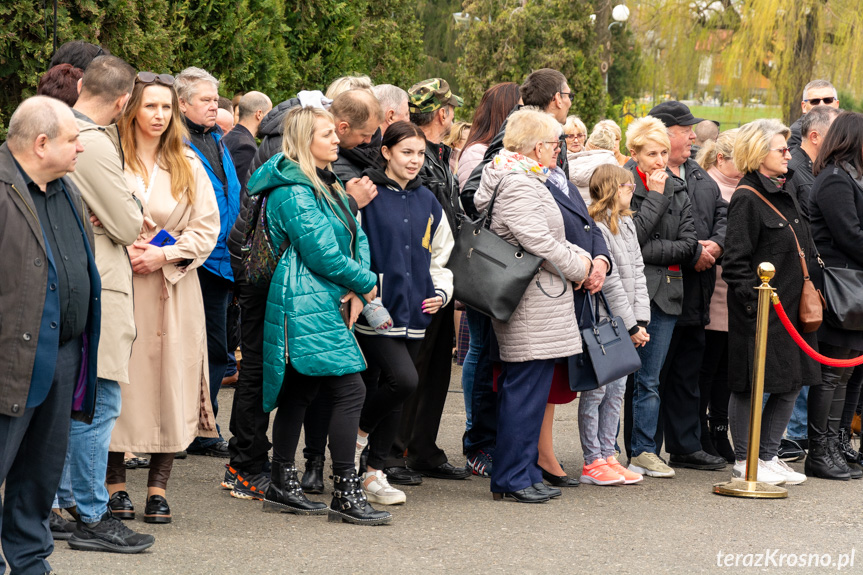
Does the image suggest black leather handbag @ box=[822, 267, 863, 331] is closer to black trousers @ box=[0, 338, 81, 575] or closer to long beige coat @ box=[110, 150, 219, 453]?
long beige coat @ box=[110, 150, 219, 453]

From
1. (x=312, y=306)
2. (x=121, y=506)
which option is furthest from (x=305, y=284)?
(x=121, y=506)

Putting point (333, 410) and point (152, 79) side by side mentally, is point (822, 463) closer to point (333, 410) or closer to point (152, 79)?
point (333, 410)

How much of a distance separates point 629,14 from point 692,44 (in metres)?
2.41

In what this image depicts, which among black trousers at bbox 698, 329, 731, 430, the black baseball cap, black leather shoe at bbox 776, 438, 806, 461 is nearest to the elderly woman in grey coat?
the black baseball cap

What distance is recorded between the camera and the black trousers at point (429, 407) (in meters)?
6.28

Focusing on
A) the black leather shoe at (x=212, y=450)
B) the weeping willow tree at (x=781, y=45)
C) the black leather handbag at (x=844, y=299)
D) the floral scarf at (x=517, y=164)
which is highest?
the weeping willow tree at (x=781, y=45)

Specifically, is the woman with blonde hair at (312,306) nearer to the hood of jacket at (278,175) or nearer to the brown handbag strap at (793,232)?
the hood of jacket at (278,175)

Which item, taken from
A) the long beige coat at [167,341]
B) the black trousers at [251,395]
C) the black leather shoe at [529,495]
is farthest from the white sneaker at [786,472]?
the long beige coat at [167,341]

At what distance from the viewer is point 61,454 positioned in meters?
4.06

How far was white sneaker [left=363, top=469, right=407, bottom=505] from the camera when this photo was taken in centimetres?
556

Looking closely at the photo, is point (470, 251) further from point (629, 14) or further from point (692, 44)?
point (629, 14)

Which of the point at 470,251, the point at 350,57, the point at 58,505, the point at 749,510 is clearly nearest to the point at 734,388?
the point at 749,510

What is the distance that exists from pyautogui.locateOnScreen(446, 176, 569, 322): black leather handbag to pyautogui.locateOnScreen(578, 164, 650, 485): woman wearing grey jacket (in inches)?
21.6

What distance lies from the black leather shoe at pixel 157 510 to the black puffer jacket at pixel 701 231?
3.32 m
